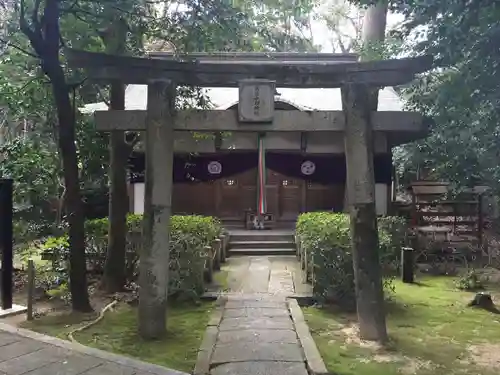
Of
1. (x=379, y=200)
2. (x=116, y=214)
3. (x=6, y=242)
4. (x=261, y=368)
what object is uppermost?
(x=379, y=200)

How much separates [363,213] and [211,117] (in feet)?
7.53

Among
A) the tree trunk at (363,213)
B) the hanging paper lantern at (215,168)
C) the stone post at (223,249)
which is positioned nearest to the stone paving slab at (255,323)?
the tree trunk at (363,213)

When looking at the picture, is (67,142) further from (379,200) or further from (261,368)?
(379,200)

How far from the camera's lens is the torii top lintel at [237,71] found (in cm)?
618

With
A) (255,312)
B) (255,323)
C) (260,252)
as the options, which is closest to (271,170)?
(260,252)

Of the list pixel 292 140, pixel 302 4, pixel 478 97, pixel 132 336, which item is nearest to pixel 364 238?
pixel 478 97

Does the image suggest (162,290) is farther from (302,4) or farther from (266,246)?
(266,246)

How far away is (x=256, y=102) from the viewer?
20.6ft

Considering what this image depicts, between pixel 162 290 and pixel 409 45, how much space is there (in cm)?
555

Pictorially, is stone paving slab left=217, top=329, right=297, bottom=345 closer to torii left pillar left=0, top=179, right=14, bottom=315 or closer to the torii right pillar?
the torii right pillar

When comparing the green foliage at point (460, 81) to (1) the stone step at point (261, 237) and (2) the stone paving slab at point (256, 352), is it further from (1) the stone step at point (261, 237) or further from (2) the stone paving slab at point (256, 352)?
(1) the stone step at point (261, 237)

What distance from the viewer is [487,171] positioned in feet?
28.4

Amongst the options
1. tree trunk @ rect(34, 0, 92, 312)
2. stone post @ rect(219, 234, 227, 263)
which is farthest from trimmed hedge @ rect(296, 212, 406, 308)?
stone post @ rect(219, 234, 227, 263)

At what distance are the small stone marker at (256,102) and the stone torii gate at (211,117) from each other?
0.04ft
